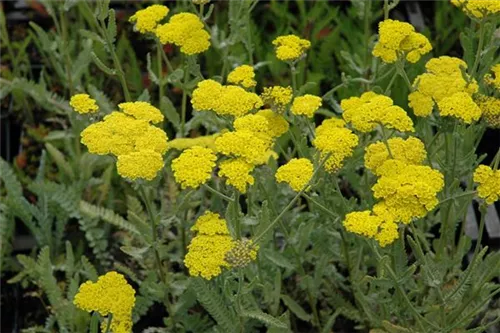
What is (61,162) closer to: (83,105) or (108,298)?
(83,105)

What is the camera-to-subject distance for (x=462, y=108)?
5.00 ft

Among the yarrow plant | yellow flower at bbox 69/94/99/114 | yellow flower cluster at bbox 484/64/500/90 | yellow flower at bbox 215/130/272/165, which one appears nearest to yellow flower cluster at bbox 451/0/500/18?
the yarrow plant

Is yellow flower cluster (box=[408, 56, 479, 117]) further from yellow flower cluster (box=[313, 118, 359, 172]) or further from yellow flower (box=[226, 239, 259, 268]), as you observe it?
yellow flower (box=[226, 239, 259, 268])

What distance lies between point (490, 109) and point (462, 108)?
0.12 m

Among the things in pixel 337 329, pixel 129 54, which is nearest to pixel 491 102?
pixel 337 329

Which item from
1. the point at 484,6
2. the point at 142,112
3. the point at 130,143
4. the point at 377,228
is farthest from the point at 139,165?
the point at 484,6

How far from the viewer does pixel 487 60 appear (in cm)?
176

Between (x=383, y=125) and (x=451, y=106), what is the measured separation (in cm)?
12

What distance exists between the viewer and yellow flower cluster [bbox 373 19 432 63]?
1668mm

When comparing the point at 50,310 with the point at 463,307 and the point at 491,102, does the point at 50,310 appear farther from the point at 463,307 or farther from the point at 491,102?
the point at 491,102

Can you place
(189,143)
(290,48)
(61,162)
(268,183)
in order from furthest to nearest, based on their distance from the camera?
(61,162) < (268,183) < (189,143) < (290,48)

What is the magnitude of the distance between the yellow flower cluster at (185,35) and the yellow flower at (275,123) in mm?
204

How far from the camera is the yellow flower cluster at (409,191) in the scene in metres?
1.42

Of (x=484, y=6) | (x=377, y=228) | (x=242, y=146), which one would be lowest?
(x=377, y=228)
